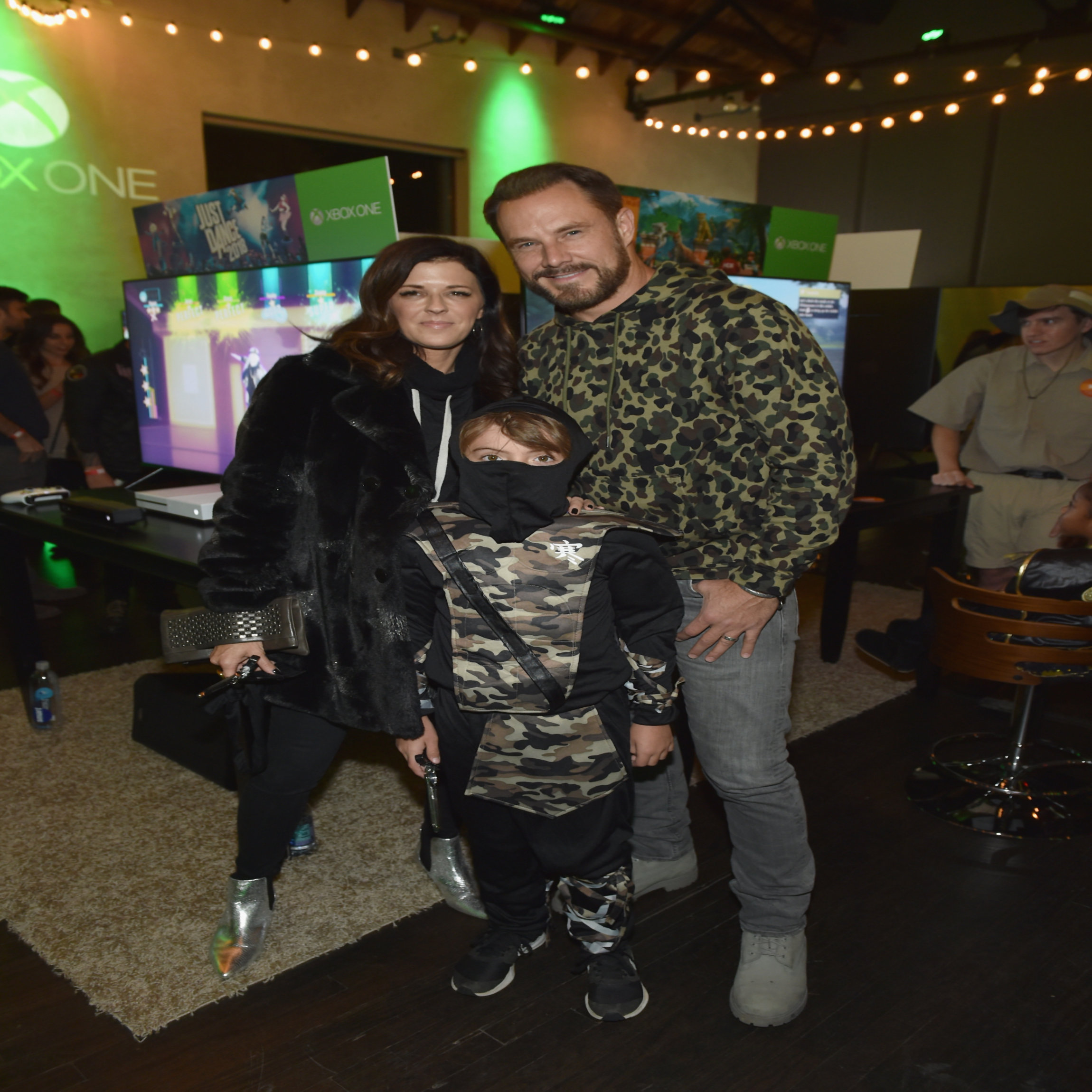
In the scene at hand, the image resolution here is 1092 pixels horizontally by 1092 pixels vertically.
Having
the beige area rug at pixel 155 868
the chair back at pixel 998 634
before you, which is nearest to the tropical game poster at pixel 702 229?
the chair back at pixel 998 634

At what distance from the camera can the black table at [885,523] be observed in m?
2.97

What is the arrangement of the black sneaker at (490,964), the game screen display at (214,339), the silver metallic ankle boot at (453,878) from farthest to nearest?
the game screen display at (214,339)
the silver metallic ankle boot at (453,878)
the black sneaker at (490,964)

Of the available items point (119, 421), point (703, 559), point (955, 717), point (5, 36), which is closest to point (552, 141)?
point (5, 36)

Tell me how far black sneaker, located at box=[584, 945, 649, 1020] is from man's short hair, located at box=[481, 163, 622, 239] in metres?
1.40

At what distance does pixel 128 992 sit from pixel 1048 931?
1962 mm

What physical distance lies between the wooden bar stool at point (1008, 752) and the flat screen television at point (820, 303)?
195 centimetres

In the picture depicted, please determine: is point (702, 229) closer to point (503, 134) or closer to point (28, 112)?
point (28, 112)

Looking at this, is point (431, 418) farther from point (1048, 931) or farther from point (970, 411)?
point (970, 411)

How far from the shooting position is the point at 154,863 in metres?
2.17

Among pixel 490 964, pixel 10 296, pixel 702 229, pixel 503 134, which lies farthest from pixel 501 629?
pixel 503 134

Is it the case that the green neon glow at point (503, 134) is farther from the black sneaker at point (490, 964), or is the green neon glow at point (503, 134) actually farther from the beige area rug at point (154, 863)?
the black sneaker at point (490, 964)

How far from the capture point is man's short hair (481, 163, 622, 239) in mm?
1494

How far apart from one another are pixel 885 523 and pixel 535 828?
1.94m

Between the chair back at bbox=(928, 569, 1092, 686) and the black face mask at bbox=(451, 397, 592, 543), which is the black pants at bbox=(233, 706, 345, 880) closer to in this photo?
the black face mask at bbox=(451, 397, 592, 543)
